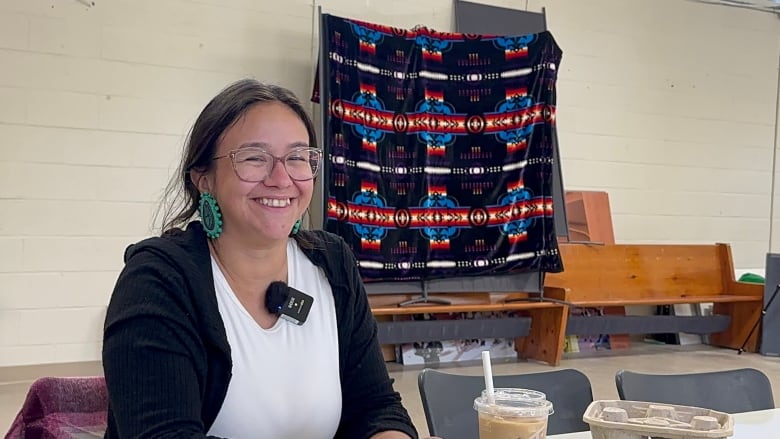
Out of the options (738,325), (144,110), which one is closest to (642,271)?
(738,325)

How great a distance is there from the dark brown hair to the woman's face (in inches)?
0.6

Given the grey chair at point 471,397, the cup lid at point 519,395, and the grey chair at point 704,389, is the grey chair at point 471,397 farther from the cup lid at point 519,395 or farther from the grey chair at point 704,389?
the cup lid at point 519,395

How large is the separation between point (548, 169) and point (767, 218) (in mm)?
3021

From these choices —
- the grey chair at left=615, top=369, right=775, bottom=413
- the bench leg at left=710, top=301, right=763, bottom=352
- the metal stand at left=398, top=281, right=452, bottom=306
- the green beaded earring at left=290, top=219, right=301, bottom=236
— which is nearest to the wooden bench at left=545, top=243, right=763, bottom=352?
the bench leg at left=710, top=301, right=763, bottom=352

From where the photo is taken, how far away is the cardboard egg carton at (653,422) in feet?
3.75

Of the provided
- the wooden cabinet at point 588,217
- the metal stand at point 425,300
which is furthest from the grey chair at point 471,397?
the wooden cabinet at point 588,217

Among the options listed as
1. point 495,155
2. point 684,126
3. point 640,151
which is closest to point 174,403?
point 495,155

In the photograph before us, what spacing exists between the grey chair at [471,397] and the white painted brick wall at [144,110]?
343cm

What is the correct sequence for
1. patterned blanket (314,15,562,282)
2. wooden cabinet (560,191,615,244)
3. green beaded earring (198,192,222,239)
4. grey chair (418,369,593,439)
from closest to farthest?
green beaded earring (198,192,222,239)
grey chair (418,369,593,439)
patterned blanket (314,15,562,282)
wooden cabinet (560,191,615,244)

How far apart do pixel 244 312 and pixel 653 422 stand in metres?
0.75

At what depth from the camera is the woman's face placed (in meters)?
1.50

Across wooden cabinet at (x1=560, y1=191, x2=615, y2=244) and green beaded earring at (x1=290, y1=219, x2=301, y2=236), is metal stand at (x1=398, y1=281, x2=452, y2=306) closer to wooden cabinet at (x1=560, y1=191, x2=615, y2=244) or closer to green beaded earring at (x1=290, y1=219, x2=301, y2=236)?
wooden cabinet at (x1=560, y1=191, x2=615, y2=244)

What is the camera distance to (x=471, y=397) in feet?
5.84

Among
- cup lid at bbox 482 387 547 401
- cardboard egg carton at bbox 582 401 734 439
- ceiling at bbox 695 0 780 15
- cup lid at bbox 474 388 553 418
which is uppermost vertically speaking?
ceiling at bbox 695 0 780 15
